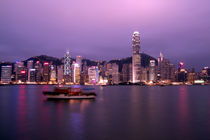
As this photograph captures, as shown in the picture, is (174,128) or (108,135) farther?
(174,128)

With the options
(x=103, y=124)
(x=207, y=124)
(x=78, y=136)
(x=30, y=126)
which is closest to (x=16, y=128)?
(x=30, y=126)

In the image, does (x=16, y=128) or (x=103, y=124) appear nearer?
(x=16, y=128)

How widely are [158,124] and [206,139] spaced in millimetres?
6061

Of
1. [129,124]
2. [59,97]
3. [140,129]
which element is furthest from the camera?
[59,97]

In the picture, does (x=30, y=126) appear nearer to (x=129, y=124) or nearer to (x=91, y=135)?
(x=91, y=135)

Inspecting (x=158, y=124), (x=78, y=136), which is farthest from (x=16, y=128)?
(x=158, y=124)

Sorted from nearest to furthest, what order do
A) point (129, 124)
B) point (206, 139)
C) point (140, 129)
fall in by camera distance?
1. point (206, 139)
2. point (140, 129)
3. point (129, 124)

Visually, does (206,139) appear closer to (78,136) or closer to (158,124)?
(158,124)

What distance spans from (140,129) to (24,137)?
10.8 meters

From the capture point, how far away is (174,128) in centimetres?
2186

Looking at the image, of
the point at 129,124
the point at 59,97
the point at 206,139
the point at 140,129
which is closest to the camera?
the point at 206,139

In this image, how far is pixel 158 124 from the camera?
930 inches

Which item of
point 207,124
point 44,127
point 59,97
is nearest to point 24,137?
point 44,127

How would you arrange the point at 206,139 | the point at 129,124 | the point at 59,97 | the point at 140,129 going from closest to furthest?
the point at 206,139 < the point at 140,129 < the point at 129,124 < the point at 59,97
